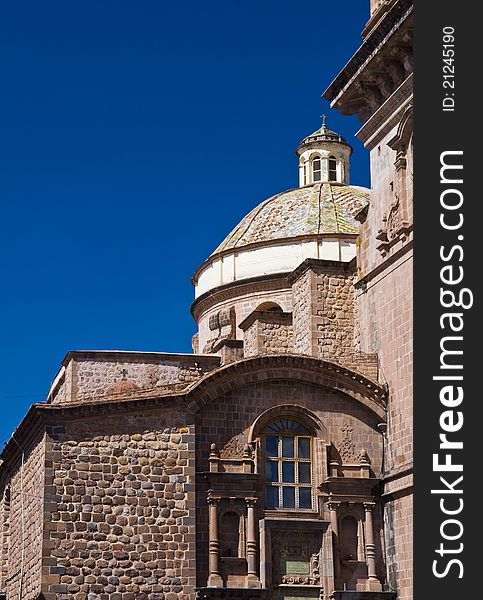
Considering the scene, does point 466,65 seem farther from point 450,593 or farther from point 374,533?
point 374,533

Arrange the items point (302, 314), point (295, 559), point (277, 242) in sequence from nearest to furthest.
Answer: point (295, 559) < point (302, 314) < point (277, 242)

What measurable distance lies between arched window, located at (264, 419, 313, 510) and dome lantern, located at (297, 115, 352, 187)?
13.8 m

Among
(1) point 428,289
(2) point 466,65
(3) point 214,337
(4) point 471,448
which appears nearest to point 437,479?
(4) point 471,448

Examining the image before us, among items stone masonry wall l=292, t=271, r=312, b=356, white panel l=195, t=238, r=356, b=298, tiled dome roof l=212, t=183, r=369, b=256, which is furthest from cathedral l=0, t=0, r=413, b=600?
tiled dome roof l=212, t=183, r=369, b=256

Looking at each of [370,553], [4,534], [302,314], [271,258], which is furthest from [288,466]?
[271,258]

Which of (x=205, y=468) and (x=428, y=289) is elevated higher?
(x=428, y=289)

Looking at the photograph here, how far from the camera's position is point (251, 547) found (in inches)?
944

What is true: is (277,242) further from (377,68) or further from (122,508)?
(122,508)

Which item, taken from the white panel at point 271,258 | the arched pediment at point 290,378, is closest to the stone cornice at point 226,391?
the arched pediment at point 290,378

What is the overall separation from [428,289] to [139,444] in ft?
28.4

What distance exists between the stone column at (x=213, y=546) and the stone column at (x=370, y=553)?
295 cm

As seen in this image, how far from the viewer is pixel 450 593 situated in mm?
15195

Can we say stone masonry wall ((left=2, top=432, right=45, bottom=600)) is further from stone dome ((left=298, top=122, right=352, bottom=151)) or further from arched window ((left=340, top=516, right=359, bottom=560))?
stone dome ((left=298, top=122, right=352, bottom=151))

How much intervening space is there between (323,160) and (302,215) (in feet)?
13.9
